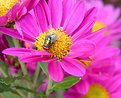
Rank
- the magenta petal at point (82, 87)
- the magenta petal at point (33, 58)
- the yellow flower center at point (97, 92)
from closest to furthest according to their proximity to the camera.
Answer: the magenta petal at point (33, 58) → the magenta petal at point (82, 87) → the yellow flower center at point (97, 92)

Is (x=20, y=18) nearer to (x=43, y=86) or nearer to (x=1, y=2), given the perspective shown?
(x=1, y=2)

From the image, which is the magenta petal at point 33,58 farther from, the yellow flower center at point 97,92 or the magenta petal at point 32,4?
the yellow flower center at point 97,92

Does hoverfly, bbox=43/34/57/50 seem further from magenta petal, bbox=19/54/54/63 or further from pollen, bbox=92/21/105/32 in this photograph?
pollen, bbox=92/21/105/32

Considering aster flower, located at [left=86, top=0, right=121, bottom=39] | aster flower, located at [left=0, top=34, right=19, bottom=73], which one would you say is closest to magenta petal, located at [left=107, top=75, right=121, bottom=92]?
aster flower, located at [left=0, top=34, right=19, bottom=73]

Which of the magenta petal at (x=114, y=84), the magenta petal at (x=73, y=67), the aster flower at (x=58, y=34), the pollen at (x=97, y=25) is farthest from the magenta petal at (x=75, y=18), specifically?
the pollen at (x=97, y=25)

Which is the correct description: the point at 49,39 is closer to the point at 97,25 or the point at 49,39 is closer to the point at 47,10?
the point at 47,10

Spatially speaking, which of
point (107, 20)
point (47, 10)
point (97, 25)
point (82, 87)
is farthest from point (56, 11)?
point (107, 20)
